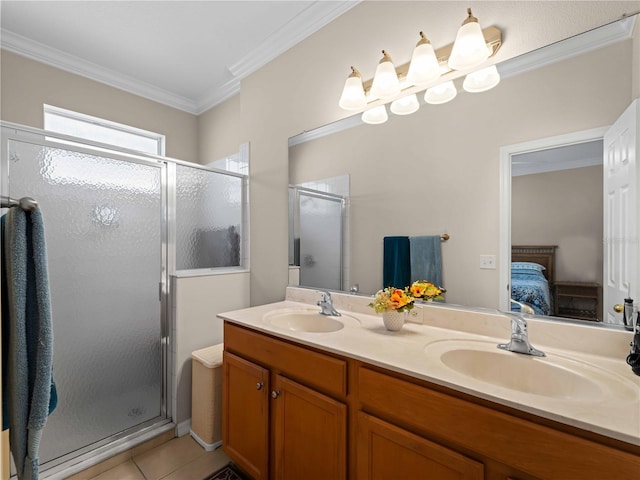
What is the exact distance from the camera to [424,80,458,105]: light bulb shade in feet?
4.69

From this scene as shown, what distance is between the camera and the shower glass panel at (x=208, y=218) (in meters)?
2.12

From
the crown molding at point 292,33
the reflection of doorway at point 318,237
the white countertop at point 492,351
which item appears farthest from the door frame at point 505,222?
the crown molding at point 292,33

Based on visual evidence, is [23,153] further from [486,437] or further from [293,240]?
[486,437]

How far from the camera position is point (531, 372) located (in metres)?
1.06

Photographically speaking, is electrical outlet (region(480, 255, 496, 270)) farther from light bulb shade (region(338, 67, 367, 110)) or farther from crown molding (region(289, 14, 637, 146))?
light bulb shade (region(338, 67, 367, 110))

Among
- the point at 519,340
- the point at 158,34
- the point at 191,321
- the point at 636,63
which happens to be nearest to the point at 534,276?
the point at 519,340

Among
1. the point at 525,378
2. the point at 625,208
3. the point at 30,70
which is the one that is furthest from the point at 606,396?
the point at 30,70

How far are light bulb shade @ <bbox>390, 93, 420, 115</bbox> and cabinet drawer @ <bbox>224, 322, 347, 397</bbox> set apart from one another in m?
1.24

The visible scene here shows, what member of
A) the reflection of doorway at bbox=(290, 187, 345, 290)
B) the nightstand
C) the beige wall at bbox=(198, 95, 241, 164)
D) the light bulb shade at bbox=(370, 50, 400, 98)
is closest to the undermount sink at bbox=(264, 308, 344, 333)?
the reflection of doorway at bbox=(290, 187, 345, 290)

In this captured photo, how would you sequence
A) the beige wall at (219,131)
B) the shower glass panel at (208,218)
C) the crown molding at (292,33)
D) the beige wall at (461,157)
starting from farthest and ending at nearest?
the beige wall at (219,131) < the shower glass panel at (208,218) < the crown molding at (292,33) < the beige wall at (461,157)

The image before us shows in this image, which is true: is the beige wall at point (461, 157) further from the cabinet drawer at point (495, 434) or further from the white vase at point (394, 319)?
the cabinet drawer at point (495, 434)

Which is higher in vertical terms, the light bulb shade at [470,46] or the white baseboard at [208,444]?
the light bulb shade at [470,46]

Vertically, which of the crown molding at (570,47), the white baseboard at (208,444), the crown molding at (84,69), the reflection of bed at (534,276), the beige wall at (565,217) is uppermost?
the crown molding at (84,69)

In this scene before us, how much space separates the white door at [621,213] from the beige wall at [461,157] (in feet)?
0.24
